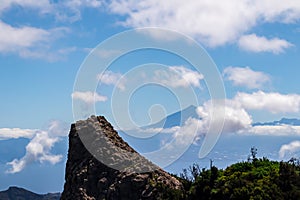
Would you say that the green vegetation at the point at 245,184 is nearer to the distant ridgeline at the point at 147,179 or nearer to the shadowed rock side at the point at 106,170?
the distant ridgeline at the point at 147,179

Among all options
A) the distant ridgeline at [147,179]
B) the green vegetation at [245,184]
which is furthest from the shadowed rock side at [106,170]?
the green vegetation at [245,184]

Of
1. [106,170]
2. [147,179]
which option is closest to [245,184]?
[147,179]

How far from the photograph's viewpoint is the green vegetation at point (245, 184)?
217ft

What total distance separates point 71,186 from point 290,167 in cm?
3070

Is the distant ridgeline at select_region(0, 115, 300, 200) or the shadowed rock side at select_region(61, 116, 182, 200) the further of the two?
the shadowed rock side at select_region(61, 116, 182, 200)

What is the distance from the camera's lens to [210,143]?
5675 centimetres

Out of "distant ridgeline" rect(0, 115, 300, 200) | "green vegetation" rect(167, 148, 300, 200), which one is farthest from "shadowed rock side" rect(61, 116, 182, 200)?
"green vegetation" rect(167, 148, 300, 200)

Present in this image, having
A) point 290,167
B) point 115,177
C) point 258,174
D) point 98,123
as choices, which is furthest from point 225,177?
point 98,123

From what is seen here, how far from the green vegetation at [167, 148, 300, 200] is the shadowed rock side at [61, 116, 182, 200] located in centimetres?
311

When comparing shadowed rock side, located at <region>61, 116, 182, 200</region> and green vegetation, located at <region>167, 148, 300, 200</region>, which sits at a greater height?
shadowed rock side, located at <region>61, 116, 182, 200</region>

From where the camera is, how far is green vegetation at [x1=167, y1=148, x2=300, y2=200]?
217 ft

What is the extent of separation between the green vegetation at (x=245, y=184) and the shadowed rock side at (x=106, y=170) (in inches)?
122

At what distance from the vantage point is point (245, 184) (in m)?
68.0

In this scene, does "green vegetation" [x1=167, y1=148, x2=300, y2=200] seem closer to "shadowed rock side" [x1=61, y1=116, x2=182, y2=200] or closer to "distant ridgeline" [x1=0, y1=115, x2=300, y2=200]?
"distant ridgeline" [x1=0, y1=115, x2=300, y2=200]
